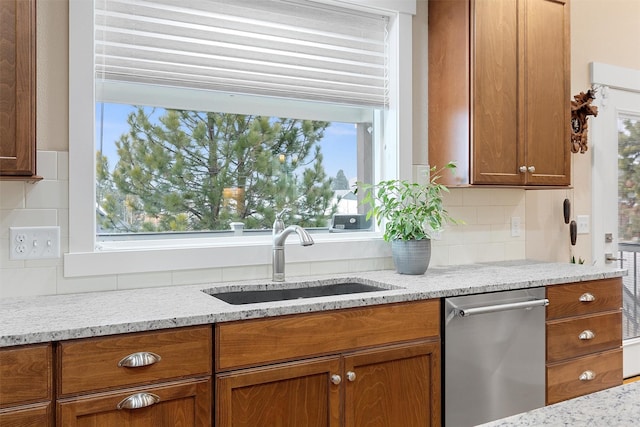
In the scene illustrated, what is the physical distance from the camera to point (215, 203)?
2.58 metres

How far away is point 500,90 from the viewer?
2795 millimetres


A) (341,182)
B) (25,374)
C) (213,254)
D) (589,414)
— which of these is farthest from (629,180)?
(25,374)

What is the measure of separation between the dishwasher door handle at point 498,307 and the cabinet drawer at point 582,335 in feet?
0.51

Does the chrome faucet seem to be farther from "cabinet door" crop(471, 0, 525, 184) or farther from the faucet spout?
"cabinet door" crop(471, 0, 525, 184)

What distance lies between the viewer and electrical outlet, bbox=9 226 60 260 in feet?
6.61

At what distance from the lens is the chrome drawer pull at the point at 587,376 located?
2639mm

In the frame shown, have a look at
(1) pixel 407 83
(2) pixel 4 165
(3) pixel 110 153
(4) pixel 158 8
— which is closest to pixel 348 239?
(1) pixel 407 83

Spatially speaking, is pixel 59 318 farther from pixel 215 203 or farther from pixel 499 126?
pixel 499 126

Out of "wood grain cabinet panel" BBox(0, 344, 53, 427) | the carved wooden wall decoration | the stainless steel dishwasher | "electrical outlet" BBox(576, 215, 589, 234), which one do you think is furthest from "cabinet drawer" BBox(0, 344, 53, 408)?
"electrical outlet" BBox(576, 215, 589, 234)

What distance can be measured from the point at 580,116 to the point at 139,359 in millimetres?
2971

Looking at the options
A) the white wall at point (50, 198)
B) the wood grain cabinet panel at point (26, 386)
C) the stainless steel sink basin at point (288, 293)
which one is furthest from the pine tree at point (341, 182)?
the wood grain cabinet panel at point (26, 386)

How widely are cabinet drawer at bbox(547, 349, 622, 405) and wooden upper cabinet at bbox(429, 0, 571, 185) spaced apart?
94 centimetres

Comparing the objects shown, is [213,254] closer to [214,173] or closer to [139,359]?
[214,173]

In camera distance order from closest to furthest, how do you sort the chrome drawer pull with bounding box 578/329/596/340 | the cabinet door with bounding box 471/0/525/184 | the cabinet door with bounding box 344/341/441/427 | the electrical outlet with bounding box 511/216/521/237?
the cabinet door with bounding box 344/341/441/427
the chrome drawer pull with bounding box 578/329/596/340
the cabinet door with bounding box 471/0/525/184
the electrical outlet with bounding box 511/216/521/237
